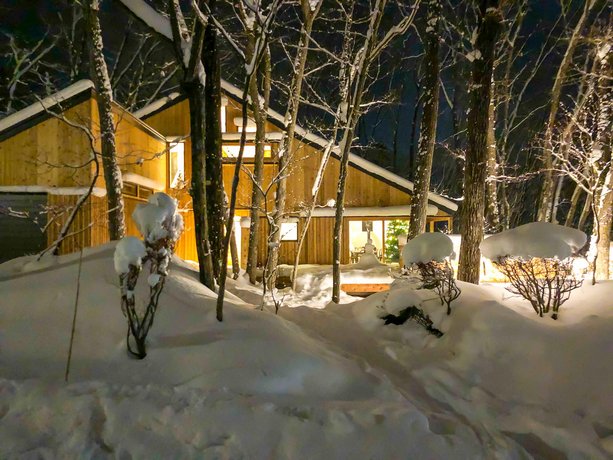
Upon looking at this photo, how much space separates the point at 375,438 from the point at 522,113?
26.6m

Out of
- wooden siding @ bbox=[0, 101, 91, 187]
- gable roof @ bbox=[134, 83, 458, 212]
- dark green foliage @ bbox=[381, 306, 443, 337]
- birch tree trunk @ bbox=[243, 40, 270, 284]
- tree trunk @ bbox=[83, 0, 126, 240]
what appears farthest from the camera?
gable roof @ bbox=[134, 83, 458, 212]

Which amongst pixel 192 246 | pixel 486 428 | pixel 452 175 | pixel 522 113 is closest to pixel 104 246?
pixel 486 428

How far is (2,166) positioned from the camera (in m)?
11.7

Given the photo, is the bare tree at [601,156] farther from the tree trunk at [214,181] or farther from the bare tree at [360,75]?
the tree trunk at [214,181]

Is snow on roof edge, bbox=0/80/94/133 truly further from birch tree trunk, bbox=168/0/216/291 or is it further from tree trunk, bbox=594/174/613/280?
tree trunk, bbox=594/174/613/280

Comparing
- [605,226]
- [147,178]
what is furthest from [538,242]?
[147,178]

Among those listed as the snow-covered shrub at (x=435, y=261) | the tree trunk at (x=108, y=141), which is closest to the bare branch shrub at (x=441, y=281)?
the snow-covered shrub at (x=435, y=261)

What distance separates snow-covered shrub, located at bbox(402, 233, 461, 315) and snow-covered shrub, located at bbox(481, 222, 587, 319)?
782 mm

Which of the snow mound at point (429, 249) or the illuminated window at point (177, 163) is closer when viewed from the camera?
the snow mound at point (429, 249)

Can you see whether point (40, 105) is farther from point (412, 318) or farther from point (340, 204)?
point (412, 318)

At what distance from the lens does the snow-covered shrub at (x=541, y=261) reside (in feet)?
19.6

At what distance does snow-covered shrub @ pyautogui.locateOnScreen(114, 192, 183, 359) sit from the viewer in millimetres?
4219

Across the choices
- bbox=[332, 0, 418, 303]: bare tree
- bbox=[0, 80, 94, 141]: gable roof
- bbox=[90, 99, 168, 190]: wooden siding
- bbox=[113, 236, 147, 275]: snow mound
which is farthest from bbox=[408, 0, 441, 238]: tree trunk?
bbox=[0, 80, 94, 141]: gable roof

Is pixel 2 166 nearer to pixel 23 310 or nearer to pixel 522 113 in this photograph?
pixel 23 310
